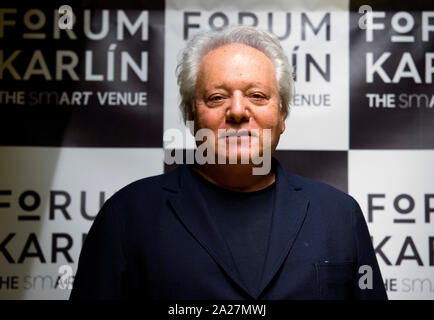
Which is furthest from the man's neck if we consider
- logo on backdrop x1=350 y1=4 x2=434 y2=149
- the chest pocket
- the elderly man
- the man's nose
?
logo on backdrop x1=350 y1=4 x2=434 y2=149

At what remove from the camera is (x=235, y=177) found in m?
1.30

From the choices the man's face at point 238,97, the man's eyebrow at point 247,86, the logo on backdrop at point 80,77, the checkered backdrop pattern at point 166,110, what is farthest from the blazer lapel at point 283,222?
the logo on backdrop at point 80,77

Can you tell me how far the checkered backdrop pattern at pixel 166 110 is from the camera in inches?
65.6

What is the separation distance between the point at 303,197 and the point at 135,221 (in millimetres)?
418

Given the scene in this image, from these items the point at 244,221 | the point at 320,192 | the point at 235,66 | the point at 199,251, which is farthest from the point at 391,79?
the point at 199,251

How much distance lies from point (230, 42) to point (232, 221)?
17.6 inches

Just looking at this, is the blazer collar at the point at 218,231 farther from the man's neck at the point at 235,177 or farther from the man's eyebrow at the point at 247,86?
the man's eyebrow at the point at 247,86

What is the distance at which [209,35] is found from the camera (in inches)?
53.7

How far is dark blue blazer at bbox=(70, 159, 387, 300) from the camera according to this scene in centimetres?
120

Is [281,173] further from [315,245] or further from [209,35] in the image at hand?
[209,35]

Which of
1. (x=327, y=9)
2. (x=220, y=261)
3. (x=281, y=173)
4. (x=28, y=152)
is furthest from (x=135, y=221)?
(x=327, y=9)

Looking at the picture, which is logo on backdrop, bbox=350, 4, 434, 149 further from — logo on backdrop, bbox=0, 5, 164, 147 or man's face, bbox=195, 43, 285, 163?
logo on backdrop, bbox=0, 5, 164, 147

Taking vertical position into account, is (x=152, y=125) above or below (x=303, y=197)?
above

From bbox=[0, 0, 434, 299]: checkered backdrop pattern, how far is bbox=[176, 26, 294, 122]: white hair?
0.32m
